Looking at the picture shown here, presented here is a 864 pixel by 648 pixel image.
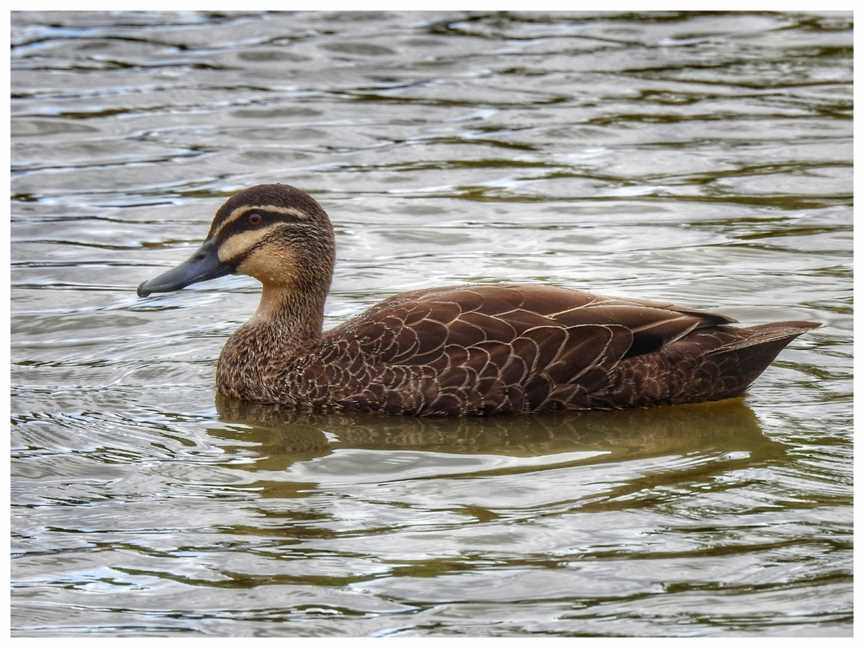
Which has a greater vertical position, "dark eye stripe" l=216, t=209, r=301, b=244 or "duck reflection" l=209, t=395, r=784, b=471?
"dark eye stripe" l=216, t=209, r=301, b=244

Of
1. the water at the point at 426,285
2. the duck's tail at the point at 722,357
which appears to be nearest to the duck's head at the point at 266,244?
the water at the point at 426,285

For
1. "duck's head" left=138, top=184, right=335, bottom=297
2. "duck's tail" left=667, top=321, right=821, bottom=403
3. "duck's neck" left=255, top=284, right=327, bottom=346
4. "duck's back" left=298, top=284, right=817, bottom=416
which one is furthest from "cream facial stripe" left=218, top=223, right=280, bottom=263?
"duck's tail" left=667, top=321, right=821, bottom=403

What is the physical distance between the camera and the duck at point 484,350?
10109 millimetres

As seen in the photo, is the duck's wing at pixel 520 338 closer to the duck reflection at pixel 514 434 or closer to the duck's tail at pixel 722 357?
the duck's tail at pixel 722 357

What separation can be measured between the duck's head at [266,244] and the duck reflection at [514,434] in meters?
0.90

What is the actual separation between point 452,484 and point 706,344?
207cm

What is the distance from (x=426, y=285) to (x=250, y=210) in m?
2.52

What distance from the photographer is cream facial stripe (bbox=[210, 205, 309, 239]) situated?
1060 centimetres

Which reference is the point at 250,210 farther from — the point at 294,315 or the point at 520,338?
the point at 520,338

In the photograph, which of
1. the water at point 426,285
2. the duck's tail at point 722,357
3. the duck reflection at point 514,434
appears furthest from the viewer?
the duck's tail at point 722,357

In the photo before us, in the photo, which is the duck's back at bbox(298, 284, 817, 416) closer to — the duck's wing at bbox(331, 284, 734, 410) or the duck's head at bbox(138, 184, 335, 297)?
the duck's wing at bbox(331, 284, 734, 410)

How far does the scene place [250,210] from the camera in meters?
10.6

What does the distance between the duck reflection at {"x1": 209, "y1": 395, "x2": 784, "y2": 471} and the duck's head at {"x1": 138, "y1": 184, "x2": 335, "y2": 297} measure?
900 mm

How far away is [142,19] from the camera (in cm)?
2022
